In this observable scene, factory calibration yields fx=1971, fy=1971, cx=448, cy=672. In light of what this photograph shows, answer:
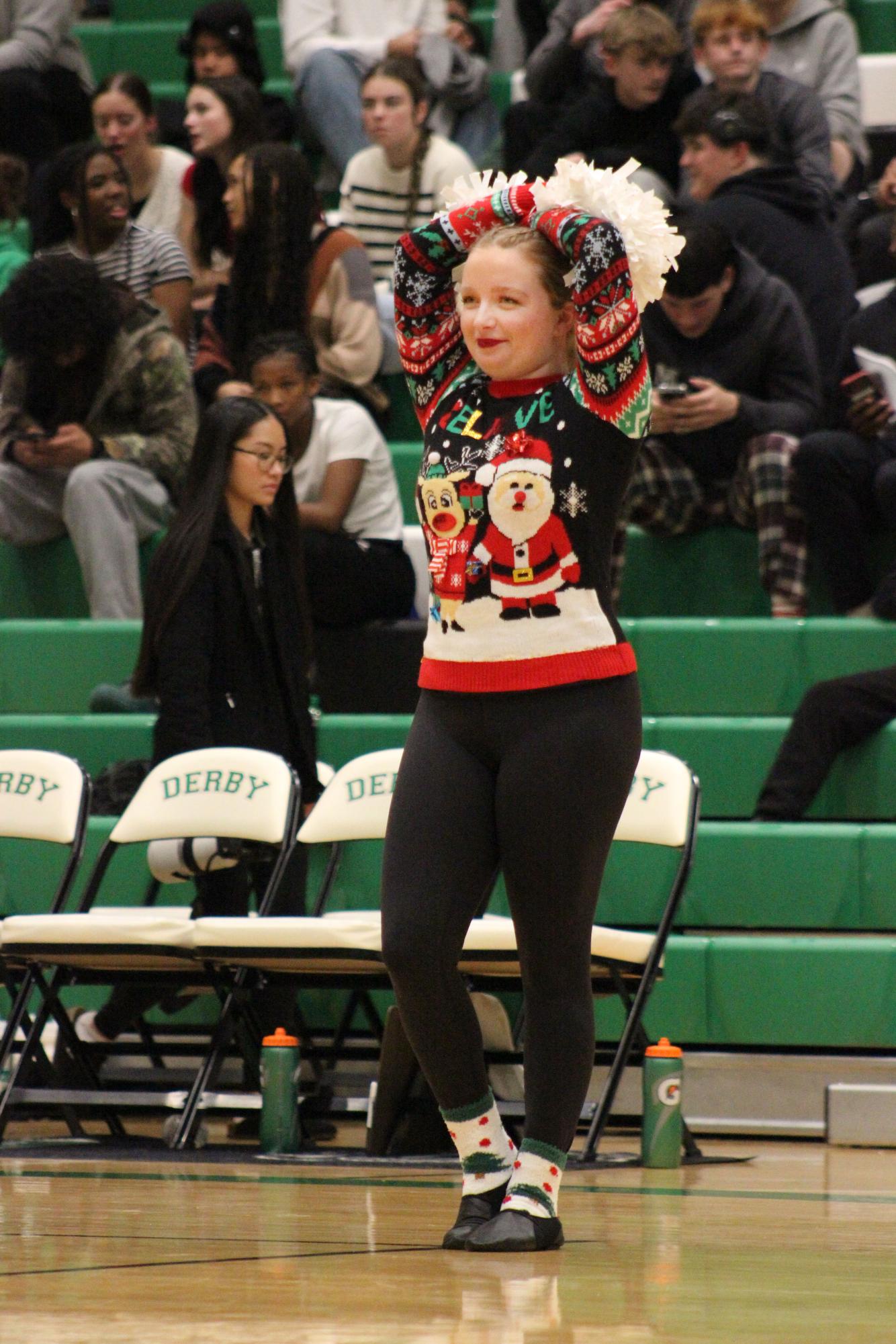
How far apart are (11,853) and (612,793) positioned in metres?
2.76

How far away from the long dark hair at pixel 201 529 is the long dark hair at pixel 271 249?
1.34m

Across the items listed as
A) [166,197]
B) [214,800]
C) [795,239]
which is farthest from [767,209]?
[214,800]

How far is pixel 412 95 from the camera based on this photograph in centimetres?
673

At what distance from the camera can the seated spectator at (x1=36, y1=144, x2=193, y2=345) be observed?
6426mm

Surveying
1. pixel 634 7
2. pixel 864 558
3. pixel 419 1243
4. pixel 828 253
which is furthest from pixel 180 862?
pixel 634 7

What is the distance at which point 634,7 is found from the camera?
22.7 ft

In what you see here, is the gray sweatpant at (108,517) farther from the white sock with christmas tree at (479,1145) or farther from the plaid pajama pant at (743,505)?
the white sock with christmas tree at (479,1145)

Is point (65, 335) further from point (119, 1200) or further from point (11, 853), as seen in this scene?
point (119, 1200)

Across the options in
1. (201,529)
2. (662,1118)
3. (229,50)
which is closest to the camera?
(662,1118)

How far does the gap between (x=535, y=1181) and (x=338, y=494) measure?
3281mm

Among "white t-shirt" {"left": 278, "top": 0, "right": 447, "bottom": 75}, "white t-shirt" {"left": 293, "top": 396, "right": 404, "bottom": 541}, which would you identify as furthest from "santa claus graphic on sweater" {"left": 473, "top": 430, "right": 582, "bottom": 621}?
"white t-shirt" {"left": 278, "top": 0, "right": 447, "bottom": 75}

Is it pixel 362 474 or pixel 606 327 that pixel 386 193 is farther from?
pixel 606 327

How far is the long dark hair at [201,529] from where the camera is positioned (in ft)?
14.8

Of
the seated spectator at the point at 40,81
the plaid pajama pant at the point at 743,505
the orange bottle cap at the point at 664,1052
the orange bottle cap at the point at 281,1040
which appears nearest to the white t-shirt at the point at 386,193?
the seated spectator at the point at 40,81
